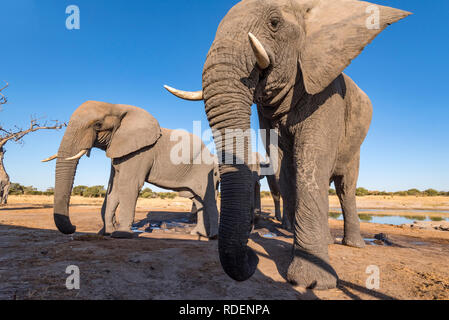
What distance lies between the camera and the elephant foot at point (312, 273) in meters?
2.73

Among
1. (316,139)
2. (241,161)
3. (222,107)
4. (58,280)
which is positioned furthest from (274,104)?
(58,280)

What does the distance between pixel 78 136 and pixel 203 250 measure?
3703 mm

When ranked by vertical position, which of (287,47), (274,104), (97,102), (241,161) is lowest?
(241,161)

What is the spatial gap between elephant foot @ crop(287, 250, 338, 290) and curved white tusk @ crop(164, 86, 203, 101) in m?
2.04

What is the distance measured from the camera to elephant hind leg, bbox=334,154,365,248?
5168 mm

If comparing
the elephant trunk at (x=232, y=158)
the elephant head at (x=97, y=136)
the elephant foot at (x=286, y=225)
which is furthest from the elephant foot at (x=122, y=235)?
the elephant foot at (x=286, y=225)

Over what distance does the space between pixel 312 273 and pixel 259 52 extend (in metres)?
2.28

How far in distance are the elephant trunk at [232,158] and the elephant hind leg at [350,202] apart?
11.1ft

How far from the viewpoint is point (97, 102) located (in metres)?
6.12

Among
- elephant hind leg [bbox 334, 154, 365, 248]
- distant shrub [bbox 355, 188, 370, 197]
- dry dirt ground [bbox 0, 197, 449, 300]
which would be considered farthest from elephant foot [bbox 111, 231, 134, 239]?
distant shrub [bbox 355, 188, 370, 197]

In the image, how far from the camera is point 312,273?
2.77m

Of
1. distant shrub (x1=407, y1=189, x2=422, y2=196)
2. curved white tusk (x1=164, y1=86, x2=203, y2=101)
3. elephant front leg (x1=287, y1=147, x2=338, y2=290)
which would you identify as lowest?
distant shrub (x1=407, y1=189, x2=422, y2=196)

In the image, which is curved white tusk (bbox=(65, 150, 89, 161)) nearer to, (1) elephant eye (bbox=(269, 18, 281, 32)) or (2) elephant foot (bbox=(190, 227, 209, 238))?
(2) elephant foot (bbox=(190, 227, 209, 238))
